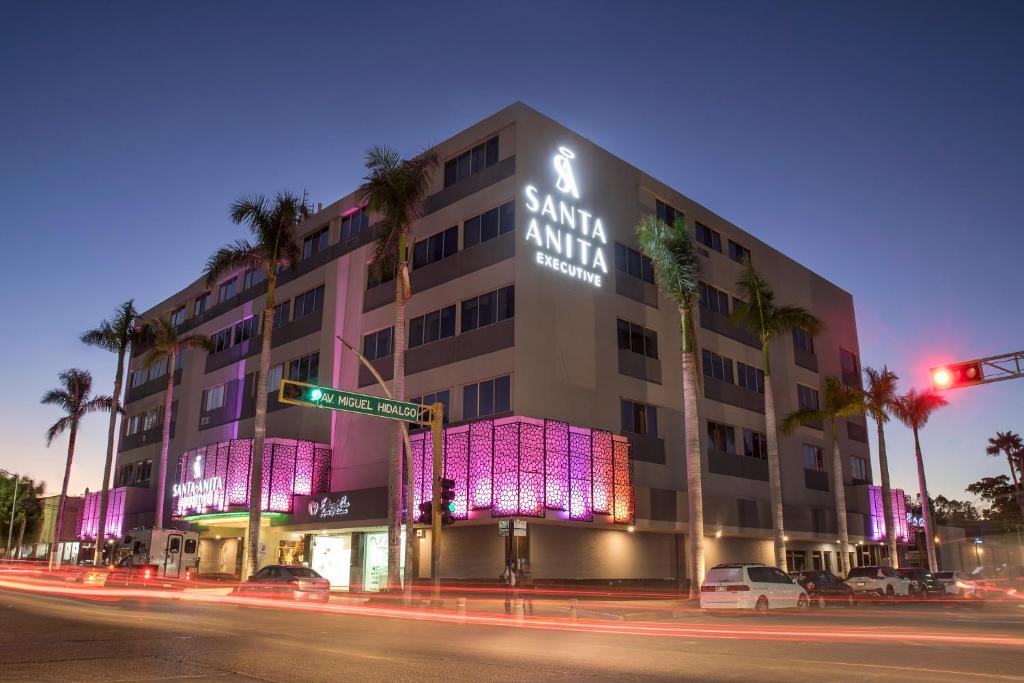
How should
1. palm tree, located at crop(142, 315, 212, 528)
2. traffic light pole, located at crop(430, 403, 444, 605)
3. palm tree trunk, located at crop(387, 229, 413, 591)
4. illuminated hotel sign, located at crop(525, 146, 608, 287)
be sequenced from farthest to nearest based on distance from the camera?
palm tree, located at crop(142, 315, 212, 528), illuminated hotel sign, located at crop(525, 146, 608, 287), palm tree trunk, located at crop(387, 229, 413, 591), traffic light pole, located at crop(430, 403, 444, 605)

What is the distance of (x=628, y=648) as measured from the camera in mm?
15039

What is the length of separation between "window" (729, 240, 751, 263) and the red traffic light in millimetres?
29812

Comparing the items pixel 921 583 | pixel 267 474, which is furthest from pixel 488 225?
pixel 921 583

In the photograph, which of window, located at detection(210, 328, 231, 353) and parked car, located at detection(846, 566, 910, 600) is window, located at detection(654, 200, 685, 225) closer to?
parked car, located at detection(846, 566, 910, 600)

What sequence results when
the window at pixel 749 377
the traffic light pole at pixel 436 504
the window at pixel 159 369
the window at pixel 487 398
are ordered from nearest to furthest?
the traffic light pole at pixel 436 504 → the window at pixel 487 398 → the window at pixel 749 377 → the window at pixel 159 369

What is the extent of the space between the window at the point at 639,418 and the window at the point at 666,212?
40.1 ft

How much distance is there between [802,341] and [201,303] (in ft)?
154

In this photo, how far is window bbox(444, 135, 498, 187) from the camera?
40.2m

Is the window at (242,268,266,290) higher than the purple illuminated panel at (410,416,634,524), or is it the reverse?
the window at (242,268,266,290)

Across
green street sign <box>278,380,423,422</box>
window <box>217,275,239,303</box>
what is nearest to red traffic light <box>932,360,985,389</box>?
green street sign <box>278,380,423,422</box>

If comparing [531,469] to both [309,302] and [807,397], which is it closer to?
[309,302]

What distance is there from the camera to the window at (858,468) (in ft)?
197

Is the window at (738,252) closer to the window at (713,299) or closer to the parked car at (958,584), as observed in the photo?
the window at (713,299)

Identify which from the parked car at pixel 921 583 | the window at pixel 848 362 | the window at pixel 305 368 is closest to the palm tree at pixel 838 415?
the parked car at pixel 921 583
